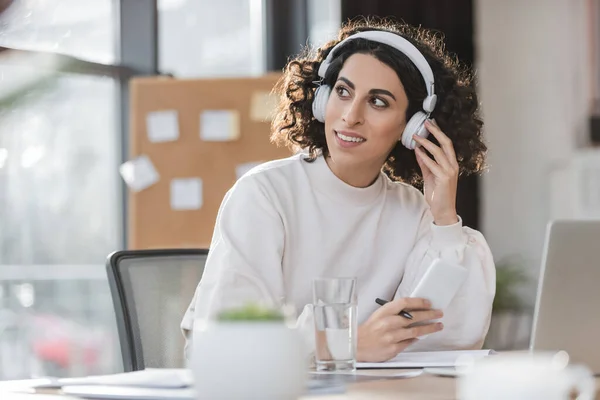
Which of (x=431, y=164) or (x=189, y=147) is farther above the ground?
(x=189, y=147)

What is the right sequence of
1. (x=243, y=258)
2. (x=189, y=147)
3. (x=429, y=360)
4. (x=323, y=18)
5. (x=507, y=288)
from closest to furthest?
(x=429, y=360), (x=243, y=258), (x=189, y=147), (x=323, y=18), (x=507, y=288)

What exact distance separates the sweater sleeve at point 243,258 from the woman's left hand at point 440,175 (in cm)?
33

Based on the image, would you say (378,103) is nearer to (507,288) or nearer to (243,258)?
(243,258)

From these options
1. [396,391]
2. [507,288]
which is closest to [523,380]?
[396,391]

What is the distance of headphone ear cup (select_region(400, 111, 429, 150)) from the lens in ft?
6.36

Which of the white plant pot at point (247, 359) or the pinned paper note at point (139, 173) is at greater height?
the pinned paper note at point (139, 173)

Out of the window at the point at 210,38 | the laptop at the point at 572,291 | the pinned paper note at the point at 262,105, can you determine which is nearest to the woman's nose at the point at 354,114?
the laptop at the point at 572,291

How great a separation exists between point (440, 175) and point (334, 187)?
0.23 meters

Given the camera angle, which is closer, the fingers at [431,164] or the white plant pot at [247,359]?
the white plant pot at [247,359]

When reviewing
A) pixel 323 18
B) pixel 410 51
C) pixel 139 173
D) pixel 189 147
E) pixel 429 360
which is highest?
pixel 323 18

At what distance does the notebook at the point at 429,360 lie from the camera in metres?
1.34

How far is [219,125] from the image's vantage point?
3.56 m

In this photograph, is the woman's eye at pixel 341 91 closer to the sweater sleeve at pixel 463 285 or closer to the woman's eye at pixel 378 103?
the woman's eye at pixel 378 103

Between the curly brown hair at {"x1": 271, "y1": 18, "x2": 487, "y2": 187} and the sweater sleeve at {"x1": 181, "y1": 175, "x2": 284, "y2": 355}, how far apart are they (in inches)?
9.3
